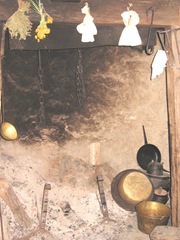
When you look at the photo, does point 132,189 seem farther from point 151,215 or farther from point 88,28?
point 88,28

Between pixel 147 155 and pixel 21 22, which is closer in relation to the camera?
pixel 21 22

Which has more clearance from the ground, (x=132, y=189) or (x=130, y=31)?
(x=130, y=31)

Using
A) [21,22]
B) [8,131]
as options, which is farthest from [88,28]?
[8,131]

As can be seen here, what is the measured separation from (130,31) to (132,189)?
283cm

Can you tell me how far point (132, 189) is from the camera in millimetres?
5508

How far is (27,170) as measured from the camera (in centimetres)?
546

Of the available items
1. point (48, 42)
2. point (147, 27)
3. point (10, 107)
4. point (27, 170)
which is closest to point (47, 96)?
point (10, 107)

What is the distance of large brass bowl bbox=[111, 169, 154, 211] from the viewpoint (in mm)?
5469

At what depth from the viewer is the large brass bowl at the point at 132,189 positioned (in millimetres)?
5469

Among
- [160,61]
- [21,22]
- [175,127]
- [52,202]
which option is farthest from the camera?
[52,202]

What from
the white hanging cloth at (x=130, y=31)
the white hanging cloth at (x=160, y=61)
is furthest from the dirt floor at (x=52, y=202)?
the white hanging cloth at (x=130, y=31)

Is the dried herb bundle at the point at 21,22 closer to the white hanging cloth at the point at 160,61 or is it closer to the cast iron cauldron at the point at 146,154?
the white hanging cloth at the point at 160,61

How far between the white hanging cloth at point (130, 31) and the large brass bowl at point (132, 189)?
8.61ft

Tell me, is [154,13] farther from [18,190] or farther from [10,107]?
[18,190]
